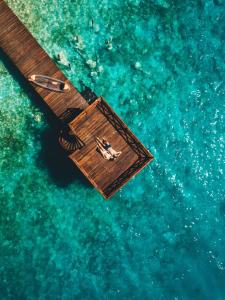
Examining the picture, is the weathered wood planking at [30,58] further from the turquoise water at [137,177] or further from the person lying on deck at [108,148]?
the person lying on deck at [108,148]

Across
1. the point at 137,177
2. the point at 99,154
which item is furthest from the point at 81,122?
the point at 137,177

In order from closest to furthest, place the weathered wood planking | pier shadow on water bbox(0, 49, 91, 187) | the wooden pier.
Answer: the wooden pier
the weathered wood planking
pier shadow on water bbox(0, 49, 91, 187)

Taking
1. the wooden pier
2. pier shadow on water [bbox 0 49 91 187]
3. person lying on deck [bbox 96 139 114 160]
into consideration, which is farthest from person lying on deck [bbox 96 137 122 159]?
pier shadow on water [bbox 0 49 91 187]

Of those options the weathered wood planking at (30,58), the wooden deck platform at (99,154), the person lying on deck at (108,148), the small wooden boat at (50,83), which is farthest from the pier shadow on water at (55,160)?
the person lying on deck at (108,148)

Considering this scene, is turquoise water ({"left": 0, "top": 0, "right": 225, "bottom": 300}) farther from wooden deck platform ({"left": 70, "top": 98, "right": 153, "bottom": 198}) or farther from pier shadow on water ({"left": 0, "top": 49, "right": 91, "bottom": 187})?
wooden deck platform ({"left": 70, "top": 98, "right": 153, "bottom": 198})

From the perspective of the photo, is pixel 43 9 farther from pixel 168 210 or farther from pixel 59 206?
pixel 168 210

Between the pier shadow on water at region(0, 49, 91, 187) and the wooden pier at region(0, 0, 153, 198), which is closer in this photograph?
the wooden pier at region(0, 0, 153, 198)

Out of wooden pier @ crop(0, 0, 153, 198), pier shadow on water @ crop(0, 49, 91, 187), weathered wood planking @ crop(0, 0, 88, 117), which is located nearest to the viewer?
wooden pier @ crop(0, 0, 153, 198)
